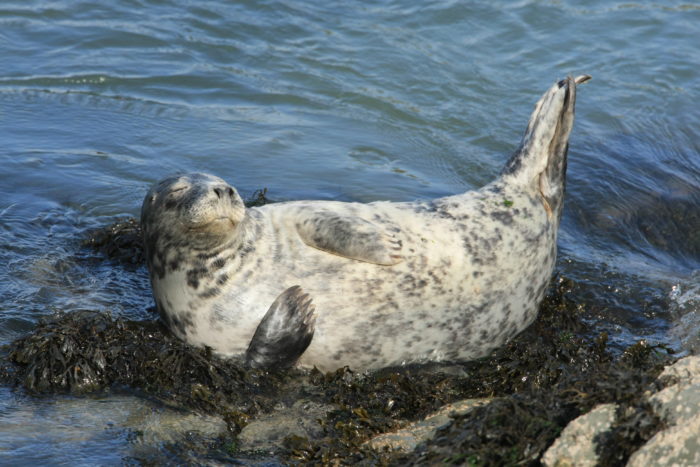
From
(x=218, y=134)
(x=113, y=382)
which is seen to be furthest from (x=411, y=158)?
(x=113, y=382)

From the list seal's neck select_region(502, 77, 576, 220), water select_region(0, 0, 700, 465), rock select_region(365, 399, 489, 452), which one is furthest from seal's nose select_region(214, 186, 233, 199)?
seal's neck select_region(502, 77, 576, 220)

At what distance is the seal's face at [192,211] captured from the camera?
4.82 metres

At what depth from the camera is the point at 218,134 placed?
879cm

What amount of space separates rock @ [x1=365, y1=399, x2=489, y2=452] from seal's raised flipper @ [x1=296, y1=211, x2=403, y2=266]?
938 millimetres

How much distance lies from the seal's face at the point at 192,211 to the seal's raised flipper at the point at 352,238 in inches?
19.3

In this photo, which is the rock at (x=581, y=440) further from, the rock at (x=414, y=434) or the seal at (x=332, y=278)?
the seal at (x=332, y=278)

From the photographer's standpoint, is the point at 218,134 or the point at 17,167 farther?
the point at 218,134

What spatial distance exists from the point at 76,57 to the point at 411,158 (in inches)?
161

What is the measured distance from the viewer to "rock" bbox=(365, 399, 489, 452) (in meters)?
4.19

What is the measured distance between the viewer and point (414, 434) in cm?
435

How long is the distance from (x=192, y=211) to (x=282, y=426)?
122 cm

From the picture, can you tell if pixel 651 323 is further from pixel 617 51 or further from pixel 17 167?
pixel 617 51

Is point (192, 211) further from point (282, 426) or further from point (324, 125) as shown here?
point (324, 125)

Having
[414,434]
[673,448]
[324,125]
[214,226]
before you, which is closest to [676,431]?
[673,448]
